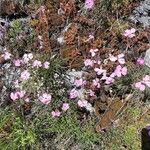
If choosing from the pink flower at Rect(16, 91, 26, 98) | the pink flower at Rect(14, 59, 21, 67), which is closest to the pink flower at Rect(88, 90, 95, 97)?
the pink flower at Rect(16, 91, 26, 98)

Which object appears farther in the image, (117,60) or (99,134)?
(117,60)

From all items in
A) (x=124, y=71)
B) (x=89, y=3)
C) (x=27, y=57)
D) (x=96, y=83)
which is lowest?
(x=96, y=83)

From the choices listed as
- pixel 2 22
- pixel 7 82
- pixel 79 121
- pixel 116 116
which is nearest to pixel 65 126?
pixel 79 121

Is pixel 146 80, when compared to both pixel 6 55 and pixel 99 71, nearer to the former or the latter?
pixel 99 71

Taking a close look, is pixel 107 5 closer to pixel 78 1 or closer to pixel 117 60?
pixel 78 1

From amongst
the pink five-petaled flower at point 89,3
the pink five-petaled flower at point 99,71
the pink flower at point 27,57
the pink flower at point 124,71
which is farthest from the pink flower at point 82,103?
Answer: the pink five-petaled flower at point 89,3

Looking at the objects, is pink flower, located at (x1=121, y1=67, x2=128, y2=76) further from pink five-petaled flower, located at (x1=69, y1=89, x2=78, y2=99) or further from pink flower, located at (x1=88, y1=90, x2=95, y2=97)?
pink five-petaled flower, located at (x1=69, y1=89, x2=78, y2=99)

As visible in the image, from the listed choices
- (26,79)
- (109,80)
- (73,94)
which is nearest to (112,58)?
(109,80)

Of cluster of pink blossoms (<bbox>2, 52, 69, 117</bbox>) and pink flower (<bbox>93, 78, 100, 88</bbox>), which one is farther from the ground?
cluster of pink blossoms (<bbox>2, 52, 69, 117</bbox>)

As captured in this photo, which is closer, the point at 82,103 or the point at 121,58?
the point at 82,103
